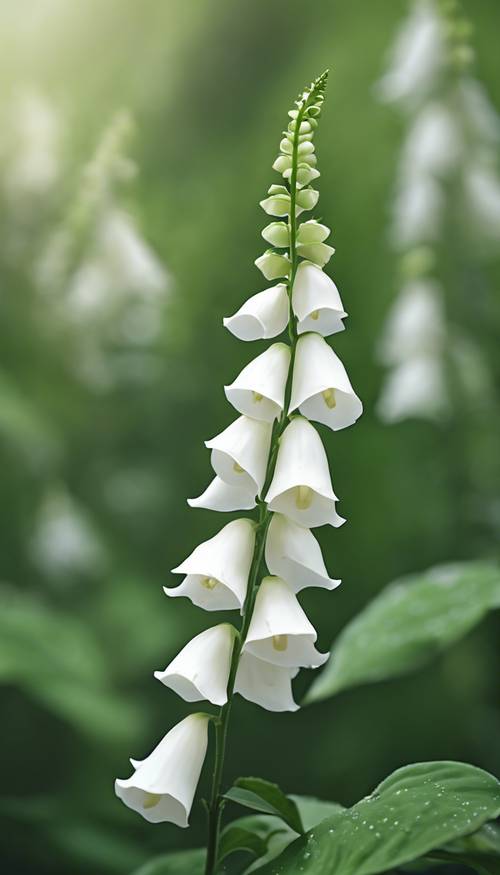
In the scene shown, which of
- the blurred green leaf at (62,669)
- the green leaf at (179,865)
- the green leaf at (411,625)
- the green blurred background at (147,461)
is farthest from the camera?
the green blurred background at (147,461)

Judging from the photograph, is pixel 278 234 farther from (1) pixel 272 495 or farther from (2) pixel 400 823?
(2) pixel 400 823

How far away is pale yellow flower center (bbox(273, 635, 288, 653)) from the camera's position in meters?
0.48

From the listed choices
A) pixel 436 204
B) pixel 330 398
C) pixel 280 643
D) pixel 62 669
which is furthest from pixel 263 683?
pixel 436 204

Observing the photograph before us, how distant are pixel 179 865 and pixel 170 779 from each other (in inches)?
5.0

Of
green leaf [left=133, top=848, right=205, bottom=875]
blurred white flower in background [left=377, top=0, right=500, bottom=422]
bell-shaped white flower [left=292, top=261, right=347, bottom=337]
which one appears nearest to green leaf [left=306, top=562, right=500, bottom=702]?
green leaf [left=133, top=848, right=205, bottom=875]

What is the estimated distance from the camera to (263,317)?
0.47m

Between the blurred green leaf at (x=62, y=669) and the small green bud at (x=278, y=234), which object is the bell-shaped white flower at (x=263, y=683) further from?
the blurred green leaf at (x=62, y=669)

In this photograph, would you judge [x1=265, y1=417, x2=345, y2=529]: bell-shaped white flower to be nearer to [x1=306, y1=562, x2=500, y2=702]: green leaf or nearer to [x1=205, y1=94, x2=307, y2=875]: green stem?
[x1=205, y1=94, x2=307, y2=875]: green stem

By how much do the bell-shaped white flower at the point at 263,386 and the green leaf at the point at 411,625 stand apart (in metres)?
0.24

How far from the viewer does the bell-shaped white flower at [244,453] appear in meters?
0.46

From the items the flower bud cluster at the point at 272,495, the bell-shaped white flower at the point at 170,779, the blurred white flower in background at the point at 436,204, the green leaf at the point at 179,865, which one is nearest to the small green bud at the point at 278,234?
the flower bud cluster at the point at 272,495

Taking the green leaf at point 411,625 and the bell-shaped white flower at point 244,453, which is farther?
the green leaf at point 411,625

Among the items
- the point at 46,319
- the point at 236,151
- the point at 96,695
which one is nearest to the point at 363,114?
the point at 236,151

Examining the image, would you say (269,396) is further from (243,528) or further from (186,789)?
(186,789)
